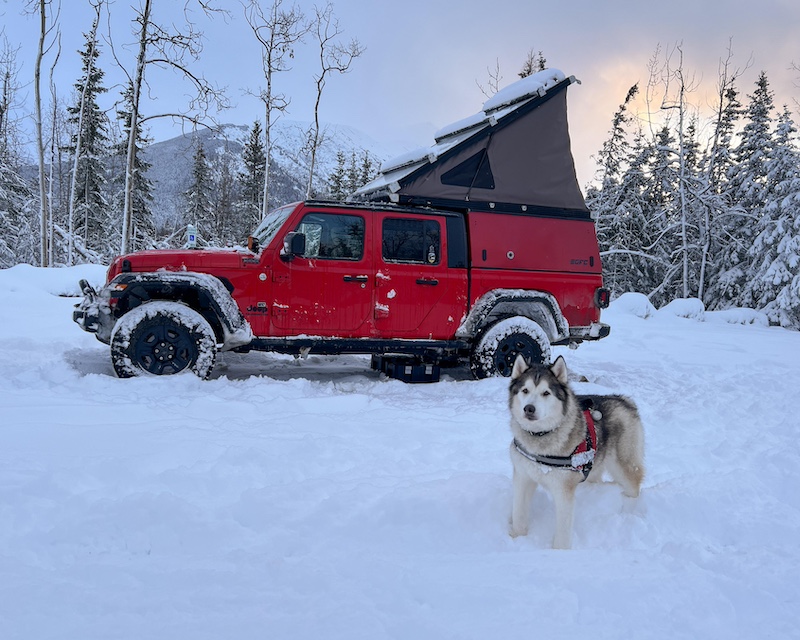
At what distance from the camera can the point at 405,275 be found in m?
6.68

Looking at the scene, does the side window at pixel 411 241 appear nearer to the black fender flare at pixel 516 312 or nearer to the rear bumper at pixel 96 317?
the black fender flare at pixel 516 312

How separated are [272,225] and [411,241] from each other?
185cm

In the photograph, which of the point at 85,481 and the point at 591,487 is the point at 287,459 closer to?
the point at 85,481

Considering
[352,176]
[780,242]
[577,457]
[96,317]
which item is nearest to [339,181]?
[352,176]

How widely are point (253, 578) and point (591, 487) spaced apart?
2283mm

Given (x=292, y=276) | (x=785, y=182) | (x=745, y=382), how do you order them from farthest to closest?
(x=785, y=182)
(x=745, y=382)
(x=292, y=276)

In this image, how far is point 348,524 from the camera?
284cm

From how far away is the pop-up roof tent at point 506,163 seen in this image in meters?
6.89

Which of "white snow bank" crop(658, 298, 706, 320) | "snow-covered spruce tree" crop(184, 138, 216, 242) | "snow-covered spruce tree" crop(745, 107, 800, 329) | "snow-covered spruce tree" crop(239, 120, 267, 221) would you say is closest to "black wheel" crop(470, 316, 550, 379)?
"white snow bank" crop(658, 298, 706, 320)

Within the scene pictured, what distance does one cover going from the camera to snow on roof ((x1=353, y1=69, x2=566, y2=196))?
7086 millimetres

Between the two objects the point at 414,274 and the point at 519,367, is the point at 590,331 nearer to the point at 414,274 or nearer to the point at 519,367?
the point at 414,274

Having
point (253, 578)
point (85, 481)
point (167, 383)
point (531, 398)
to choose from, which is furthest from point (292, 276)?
point (253, 578)

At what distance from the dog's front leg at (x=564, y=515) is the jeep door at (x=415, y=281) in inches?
160

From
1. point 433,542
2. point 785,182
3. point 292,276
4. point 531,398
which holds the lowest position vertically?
point 433,542
